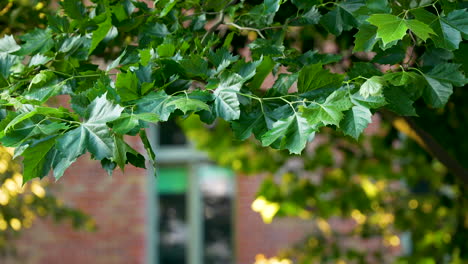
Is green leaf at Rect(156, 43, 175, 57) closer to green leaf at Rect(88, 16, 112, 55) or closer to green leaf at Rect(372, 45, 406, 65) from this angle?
green leaf at Rect(88, 16, 112, 55)

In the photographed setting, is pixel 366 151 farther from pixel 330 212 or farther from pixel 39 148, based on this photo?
pixel 39 148

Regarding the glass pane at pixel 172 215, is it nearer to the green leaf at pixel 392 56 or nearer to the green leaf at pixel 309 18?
the green leaf at pixel 309 18

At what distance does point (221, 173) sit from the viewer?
23.4 ft

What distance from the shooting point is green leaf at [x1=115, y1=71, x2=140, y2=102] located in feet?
5.90

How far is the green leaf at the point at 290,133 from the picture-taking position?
5.70 ft

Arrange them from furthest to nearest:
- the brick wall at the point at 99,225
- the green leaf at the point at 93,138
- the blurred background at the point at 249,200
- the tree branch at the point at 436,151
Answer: the brick wall at the point at 99,225, the blurred background at the point at 249,200, the tree branch at the point at 436,151, the green leaf at the point at 93,138

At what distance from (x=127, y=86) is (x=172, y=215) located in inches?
216

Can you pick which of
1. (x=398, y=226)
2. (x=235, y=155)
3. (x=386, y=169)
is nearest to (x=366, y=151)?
(x=386, y=169)

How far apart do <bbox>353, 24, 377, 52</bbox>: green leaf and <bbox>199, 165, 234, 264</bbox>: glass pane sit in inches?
208

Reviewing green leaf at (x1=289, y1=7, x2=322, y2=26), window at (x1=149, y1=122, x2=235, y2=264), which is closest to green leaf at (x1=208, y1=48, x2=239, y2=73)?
green leaf at (x1=289, y1=7, x2=322, y2=26)

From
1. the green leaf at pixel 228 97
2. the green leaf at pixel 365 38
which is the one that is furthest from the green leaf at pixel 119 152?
the green leaf at pixel 365 38

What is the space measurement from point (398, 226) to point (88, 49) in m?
3.32

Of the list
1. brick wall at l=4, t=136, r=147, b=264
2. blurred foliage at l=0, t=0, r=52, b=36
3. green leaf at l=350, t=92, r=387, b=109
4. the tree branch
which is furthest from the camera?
brick wall at l=4, t=136, r=147, b=264

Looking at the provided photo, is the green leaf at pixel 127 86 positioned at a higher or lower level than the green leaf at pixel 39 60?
higher
